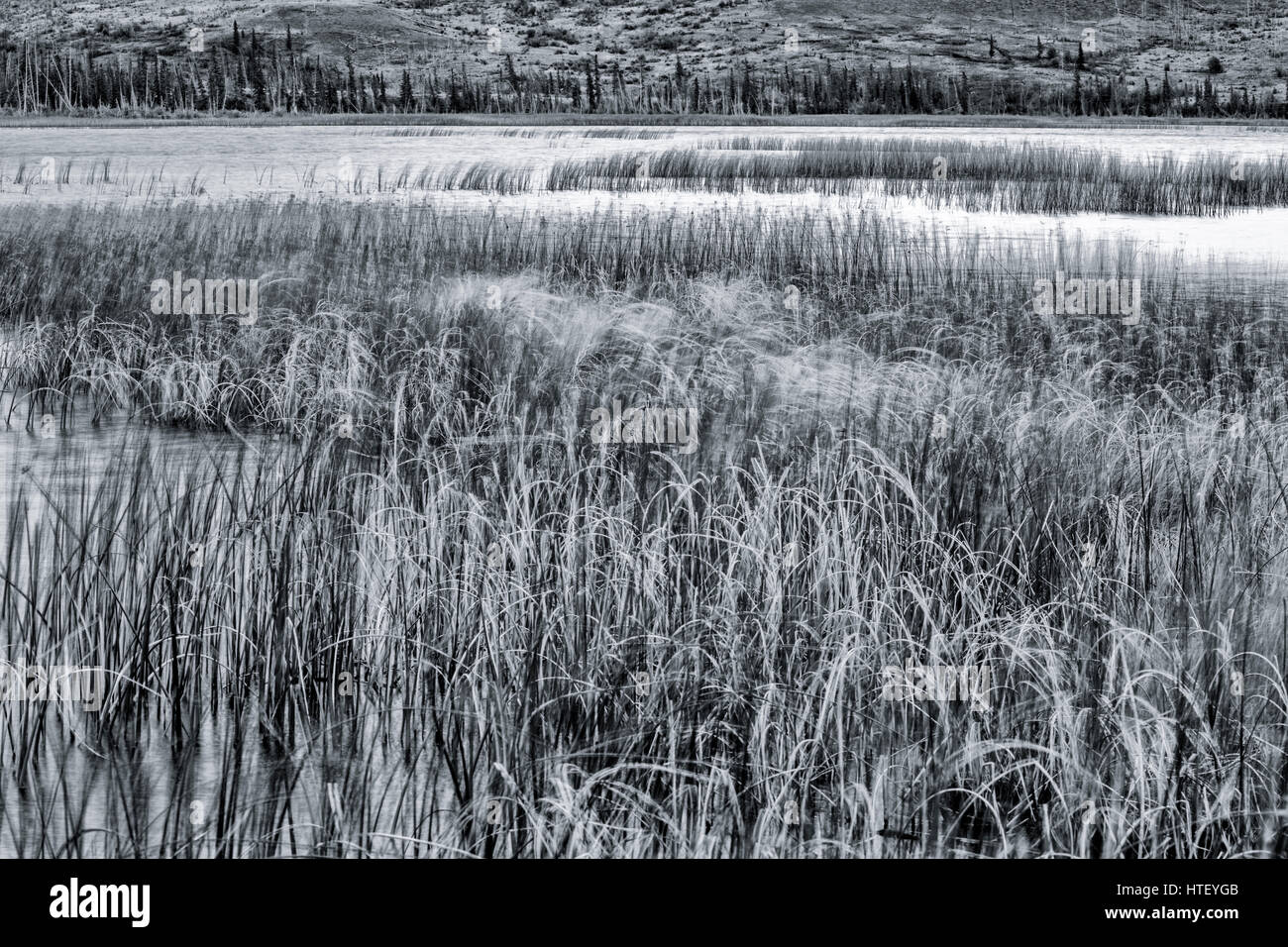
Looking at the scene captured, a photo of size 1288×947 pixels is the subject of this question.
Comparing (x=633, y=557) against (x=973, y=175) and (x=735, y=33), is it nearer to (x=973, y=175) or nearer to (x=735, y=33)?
(x=973, y=175)

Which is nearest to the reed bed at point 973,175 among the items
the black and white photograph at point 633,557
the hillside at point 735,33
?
the black and white photograph at point 633,557

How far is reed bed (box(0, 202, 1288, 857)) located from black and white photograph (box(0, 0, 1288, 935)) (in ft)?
0.08

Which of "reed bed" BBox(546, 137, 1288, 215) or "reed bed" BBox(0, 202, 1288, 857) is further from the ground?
"reed bed" BBox(0, 202, 1288, 857)

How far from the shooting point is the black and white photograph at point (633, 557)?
3.05 meters

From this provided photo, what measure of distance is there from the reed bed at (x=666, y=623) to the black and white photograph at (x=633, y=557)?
0.02 m

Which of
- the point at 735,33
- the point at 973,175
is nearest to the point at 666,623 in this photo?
the point at 973,175

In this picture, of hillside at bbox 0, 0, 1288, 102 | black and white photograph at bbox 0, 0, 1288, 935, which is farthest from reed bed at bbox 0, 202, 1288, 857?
hillside at bbox 0, 0, 1288, 102

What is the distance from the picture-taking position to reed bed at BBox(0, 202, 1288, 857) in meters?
3.06

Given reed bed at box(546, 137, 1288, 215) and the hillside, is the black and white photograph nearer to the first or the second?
reed bed at box(546, 137, 1288, 215)

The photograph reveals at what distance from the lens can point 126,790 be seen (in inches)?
127

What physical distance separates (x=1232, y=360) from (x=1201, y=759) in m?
5.42

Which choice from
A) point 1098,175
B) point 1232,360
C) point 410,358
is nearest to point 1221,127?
point 1098,175

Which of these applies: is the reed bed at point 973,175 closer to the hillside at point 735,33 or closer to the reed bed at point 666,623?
the reed bed at point 666,623

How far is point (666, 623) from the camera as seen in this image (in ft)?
12.6
